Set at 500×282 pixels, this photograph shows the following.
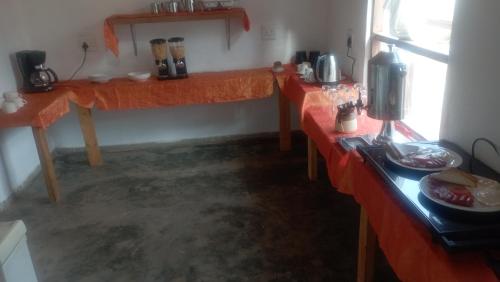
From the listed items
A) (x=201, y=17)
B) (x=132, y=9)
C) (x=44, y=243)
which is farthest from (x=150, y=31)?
(x=44, y=243)

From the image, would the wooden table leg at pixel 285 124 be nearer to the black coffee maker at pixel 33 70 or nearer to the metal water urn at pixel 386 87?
the metal water urn at pixel 386 87

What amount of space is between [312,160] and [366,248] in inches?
47.4

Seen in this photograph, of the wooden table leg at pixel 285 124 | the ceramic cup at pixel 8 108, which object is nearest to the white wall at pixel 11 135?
the ceramic cup at pixel 8 108

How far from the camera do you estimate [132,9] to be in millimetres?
3221

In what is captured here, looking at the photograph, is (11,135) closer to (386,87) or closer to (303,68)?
(303,68)

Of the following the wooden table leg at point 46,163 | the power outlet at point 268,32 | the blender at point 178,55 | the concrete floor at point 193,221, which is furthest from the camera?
the power outlet at point 268,32

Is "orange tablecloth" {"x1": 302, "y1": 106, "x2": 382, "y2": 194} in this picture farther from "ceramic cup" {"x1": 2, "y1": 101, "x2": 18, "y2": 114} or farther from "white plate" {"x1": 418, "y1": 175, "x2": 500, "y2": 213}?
"ceramic cup" {"x1": 2, "y1": 101, "x2": 18, "y2": 114}

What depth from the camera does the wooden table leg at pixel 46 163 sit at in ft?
8.27

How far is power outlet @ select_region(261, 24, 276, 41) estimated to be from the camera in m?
3.38

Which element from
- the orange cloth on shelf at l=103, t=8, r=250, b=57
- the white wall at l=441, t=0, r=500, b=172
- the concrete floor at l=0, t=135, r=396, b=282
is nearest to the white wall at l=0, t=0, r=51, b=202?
the concrete floor at l=0, t=135, r=396, b=282

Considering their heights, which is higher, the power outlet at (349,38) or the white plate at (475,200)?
the power outlet at (349,38)

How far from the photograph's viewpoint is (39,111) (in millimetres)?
2480

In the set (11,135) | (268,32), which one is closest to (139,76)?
(11,135)

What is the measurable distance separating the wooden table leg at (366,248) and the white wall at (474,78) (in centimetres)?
49
